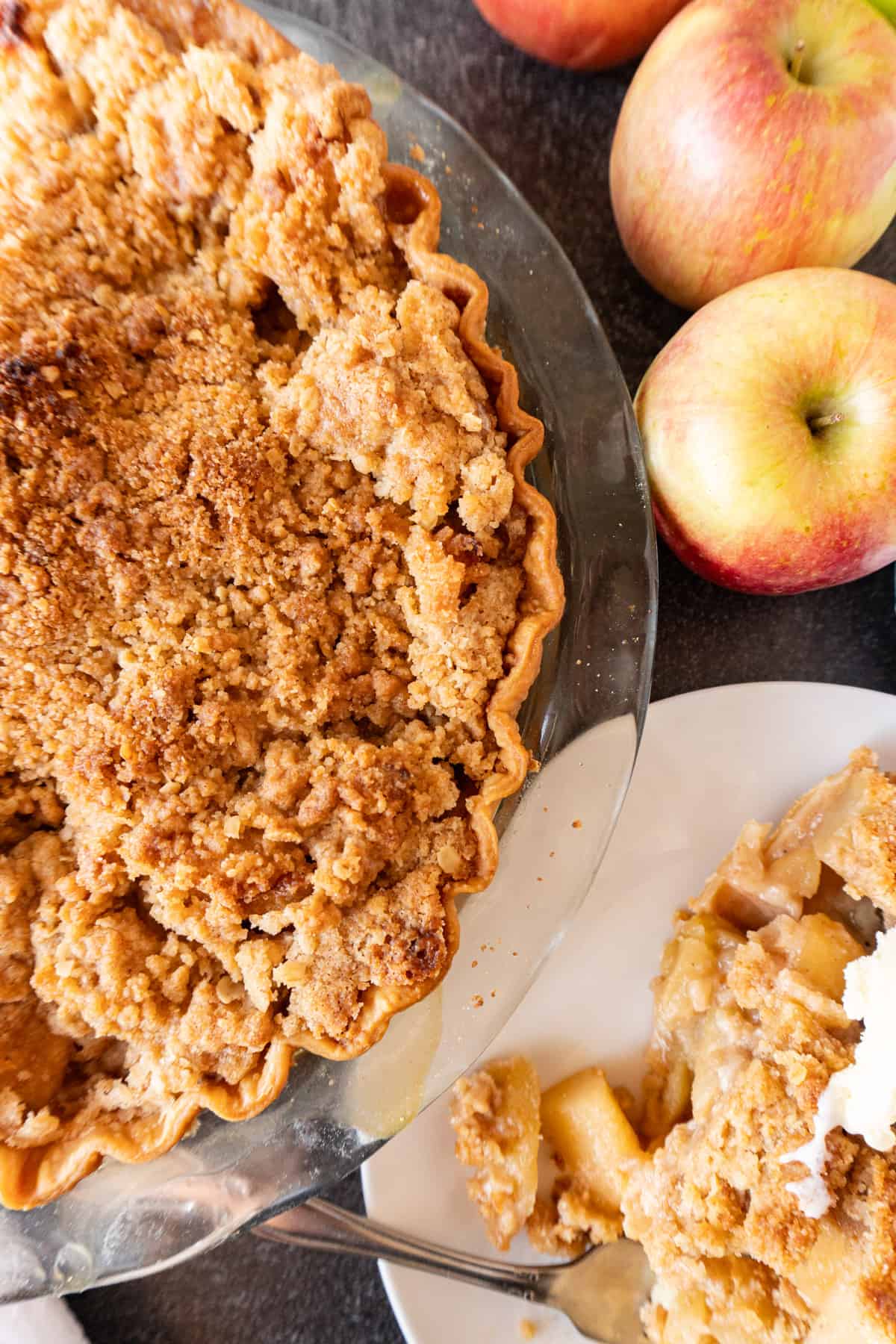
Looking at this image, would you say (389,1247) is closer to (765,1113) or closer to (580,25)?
(765,1113)

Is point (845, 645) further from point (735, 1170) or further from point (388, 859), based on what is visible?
point (388, 859)

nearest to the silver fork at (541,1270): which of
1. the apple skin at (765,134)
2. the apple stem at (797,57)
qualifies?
the apple skin at (765,134)

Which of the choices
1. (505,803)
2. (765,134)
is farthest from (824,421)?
(505,803)

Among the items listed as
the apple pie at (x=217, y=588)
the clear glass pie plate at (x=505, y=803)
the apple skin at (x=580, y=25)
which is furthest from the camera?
the apple skin at (x=580, y=25)

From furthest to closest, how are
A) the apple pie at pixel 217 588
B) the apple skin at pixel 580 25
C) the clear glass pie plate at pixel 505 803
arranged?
1. the apple skin at pixel 580 25
2. the clear glass pie plate at pixel 505 803
3. the apple pie at pixel 217 588

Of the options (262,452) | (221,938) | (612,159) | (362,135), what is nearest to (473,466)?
(262,452)

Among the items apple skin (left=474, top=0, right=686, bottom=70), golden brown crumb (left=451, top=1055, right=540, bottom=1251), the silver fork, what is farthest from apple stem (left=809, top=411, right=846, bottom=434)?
the silver fork

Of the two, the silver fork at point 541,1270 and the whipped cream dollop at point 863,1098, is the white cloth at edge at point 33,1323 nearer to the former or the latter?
the silver fork at point 541,1270

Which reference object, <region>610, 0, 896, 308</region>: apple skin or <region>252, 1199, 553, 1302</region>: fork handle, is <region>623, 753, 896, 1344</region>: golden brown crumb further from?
<region>610, 0, 896, 308</region>: apple skin
